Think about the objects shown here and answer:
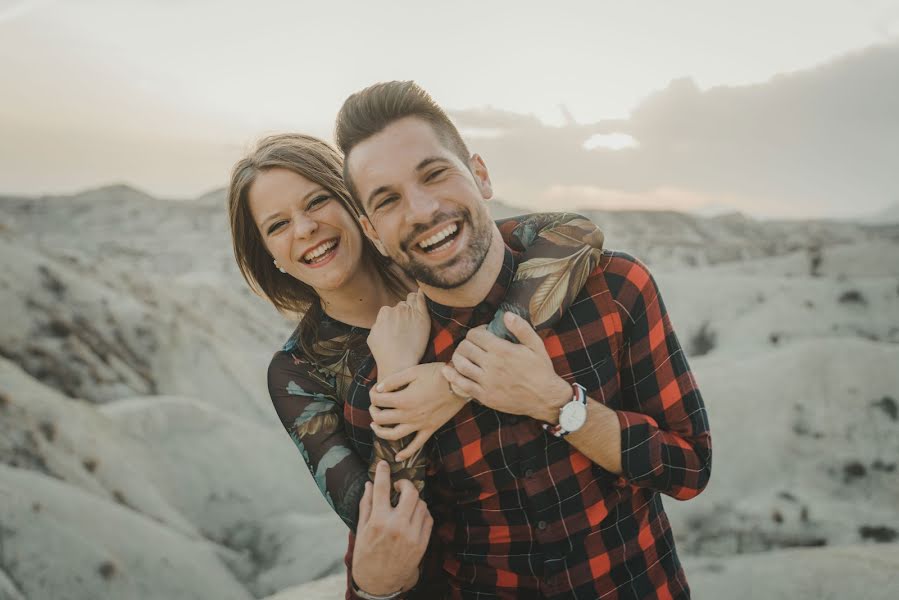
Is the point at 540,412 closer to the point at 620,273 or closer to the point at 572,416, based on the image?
the point at 572,416

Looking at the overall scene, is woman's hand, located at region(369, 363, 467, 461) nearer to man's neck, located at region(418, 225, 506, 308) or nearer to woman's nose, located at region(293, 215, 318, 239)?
man's neck, located at region(418, 225, 506, 308)

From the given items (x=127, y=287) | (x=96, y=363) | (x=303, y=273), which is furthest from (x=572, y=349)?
(x=127, y=287)

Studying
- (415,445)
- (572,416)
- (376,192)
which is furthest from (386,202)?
(572,416)

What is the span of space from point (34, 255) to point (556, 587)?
13.5 metres

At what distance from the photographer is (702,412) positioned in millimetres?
2209

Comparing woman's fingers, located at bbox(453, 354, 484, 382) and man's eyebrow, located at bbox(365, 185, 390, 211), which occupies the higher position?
man's eyebrow, located at bbox(365, 185, 390, 211)

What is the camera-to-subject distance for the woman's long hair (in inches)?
111

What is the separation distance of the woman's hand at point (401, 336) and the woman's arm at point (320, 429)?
0.35 metres

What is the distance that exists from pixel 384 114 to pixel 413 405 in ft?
3.69

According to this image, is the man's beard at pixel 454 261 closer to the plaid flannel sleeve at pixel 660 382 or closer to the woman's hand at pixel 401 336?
the woman's hand at pixel 401 336

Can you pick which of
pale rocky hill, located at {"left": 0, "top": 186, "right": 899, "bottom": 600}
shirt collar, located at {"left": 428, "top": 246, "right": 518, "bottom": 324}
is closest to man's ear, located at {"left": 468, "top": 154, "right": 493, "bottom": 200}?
shirt collar, located at {"left": 428, "top": 246, "right": 518, "bottom": 324}

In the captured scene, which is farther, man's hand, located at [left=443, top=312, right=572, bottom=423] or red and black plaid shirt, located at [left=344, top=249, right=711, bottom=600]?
red and black plaid shirt, located at [left=344, top=249, right=711, bottom=600]

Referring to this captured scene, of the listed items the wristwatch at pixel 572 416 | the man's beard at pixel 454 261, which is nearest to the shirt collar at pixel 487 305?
the man's beard at pixel 454 261

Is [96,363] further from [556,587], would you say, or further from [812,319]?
[812,319]
